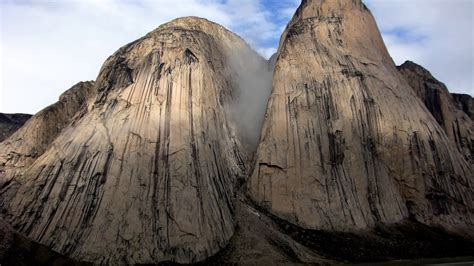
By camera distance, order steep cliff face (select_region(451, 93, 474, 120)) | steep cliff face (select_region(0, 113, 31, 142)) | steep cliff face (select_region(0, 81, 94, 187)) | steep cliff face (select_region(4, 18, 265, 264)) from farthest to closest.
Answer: steep cliff face (select_region(451, 93, 474, 120)) → steep cliff face (select_region(0, 113, 31, 142)) → steep cliff face (select_region(0, 81, 94, 187)) → steep cliff face (select_region(4, 18, 265, 264))

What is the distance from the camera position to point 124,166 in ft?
114

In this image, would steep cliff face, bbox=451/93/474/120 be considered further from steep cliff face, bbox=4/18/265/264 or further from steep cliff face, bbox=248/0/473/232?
steep cliff face, bbox=4/18/265/264

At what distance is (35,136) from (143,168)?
14.2 m

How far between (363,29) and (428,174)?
17.0 m

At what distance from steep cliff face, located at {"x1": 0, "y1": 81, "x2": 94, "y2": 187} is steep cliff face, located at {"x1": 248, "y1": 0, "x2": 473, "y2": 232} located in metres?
17.4

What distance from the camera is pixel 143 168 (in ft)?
114

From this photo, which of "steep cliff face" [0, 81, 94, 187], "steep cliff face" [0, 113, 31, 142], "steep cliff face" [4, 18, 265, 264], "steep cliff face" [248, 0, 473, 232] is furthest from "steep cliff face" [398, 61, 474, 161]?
"steep cliff face" [0, 113, 31, 142]

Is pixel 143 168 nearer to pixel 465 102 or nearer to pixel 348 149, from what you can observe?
pixel 348 149

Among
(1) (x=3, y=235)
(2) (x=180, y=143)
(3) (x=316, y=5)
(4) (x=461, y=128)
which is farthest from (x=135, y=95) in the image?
(4) (x=461, y=128)

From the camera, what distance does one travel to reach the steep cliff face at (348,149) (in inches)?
1527

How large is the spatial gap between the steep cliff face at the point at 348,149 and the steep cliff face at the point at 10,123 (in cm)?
3422

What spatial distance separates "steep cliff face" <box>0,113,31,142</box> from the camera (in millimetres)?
59344

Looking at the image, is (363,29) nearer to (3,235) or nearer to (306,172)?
(306,172)

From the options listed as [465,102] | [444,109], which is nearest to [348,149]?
[444,109]
